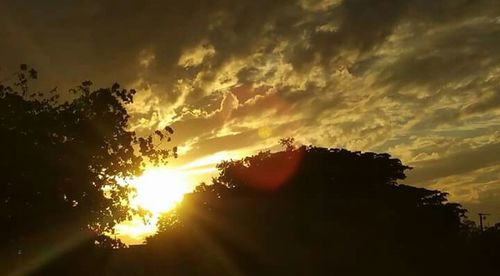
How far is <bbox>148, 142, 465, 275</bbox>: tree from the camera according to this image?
36.3 meters

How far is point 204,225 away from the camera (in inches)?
1602

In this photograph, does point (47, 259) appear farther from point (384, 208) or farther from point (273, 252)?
point (384, 208)

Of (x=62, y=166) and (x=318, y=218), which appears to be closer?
(x=62, y=166)

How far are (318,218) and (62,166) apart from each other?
23.7m

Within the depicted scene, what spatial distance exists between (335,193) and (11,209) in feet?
126

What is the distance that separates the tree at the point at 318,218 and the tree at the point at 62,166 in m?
10.4

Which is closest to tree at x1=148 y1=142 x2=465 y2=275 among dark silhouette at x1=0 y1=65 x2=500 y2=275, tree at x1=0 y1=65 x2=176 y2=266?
dark silhouette at x1=0 y1=65 x2=500 y2=275

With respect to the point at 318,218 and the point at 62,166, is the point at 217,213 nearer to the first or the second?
the point at 318,218

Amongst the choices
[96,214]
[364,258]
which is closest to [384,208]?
[364,258]

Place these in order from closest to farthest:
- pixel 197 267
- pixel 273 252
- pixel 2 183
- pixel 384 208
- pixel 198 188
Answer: pixel 2 183 → pixel 197 267 → pixel 273 252 → pixel 384 208 → pixel 198 188

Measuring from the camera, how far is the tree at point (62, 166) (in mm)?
21656

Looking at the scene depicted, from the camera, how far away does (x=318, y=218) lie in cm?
4303

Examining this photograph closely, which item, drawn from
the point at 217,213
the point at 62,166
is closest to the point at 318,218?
the point at 217,213

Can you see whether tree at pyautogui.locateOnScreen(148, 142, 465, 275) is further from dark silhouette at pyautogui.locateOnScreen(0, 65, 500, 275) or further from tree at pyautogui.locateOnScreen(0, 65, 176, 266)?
tree at pyautogui.locateOnScreen(0, 65, 176, 266)
